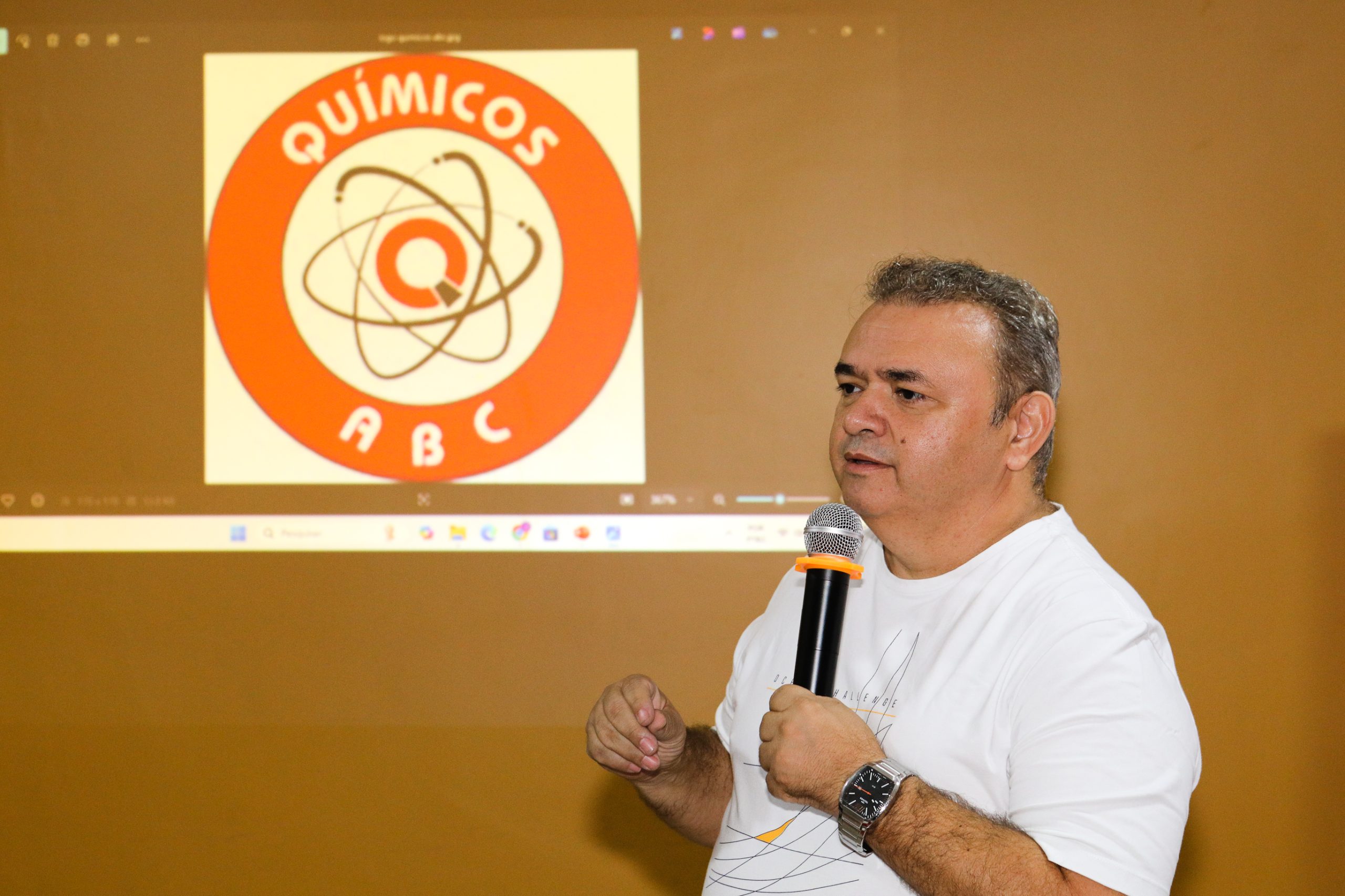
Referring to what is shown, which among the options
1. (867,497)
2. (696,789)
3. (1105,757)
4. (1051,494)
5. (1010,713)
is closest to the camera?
(1105,757)

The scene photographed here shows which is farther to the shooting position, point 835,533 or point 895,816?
point 835,533

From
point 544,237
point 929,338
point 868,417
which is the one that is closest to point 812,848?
point 868,417

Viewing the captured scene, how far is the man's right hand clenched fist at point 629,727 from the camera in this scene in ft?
5.24

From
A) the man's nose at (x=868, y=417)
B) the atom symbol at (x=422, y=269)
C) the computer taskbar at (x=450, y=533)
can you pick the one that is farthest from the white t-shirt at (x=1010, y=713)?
the atom symbol at (x=422, y=269)

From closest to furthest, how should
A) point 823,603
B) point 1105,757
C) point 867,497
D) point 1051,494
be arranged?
1. point 1105,757
2. point 823,603
3. point 867,497
4. point 1051,494

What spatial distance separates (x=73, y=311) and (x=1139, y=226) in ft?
9.75

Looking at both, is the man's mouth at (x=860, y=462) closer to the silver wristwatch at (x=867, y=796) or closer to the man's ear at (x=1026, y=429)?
the man's ear at (x=1026, y=429)

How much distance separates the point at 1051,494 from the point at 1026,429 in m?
1.33

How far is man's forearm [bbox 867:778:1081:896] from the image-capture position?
1186 mm

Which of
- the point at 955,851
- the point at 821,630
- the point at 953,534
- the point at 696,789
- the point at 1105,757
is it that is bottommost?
the point at 696,789

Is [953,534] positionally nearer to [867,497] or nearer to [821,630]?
[867,497]

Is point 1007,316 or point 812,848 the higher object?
point 1007,316

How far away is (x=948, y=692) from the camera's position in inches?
55.1

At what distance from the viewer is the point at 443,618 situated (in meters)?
2.85
